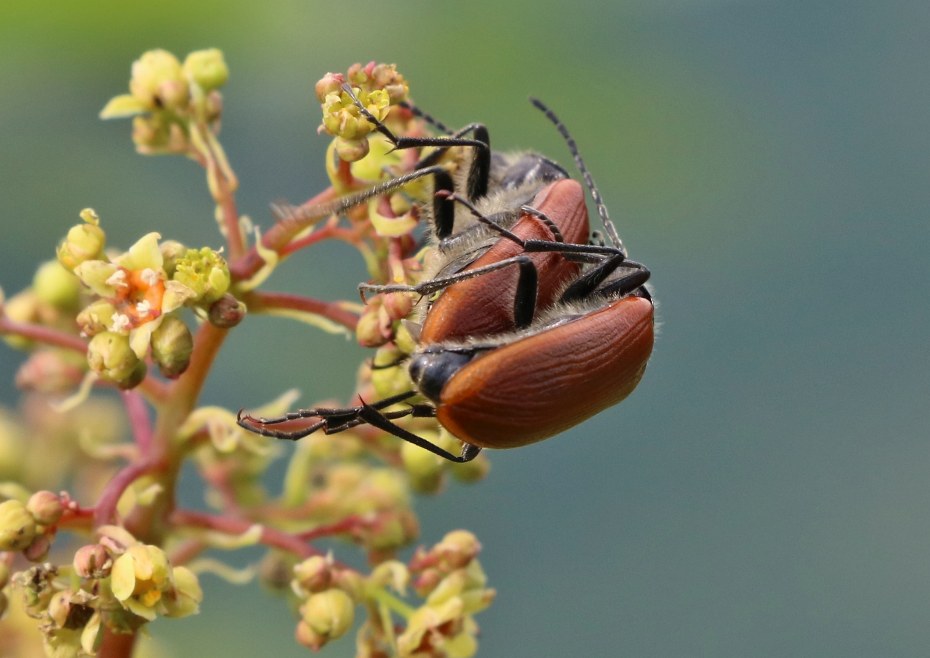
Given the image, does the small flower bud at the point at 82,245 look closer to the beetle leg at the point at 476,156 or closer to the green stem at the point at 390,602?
the beetle leg at the point at 476,156

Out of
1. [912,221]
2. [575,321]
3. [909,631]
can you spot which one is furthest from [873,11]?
[575,321]

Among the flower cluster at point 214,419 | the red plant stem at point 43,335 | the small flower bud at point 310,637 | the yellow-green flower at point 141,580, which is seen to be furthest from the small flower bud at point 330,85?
the small flower bud at point 310,637

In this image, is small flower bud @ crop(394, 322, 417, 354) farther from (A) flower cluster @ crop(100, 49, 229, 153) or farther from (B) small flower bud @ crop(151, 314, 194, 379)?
(A) flower cluster @ crop(100, 49, 229, 153)

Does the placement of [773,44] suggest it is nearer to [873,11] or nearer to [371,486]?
[873,11]

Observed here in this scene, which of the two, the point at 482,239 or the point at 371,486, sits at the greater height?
the point at 482,239

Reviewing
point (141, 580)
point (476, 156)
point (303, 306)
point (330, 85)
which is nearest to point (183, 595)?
point (141, 580)

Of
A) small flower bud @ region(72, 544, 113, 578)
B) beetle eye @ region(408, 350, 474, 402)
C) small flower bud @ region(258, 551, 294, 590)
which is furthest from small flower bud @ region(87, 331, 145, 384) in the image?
small flower bud @ region(258, 551, 294, 590)
